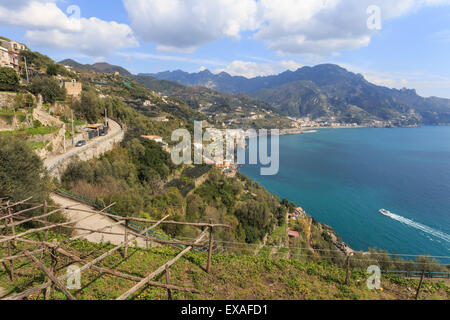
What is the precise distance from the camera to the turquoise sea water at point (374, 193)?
26.1 meters

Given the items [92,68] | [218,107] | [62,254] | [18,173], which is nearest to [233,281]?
[62,254]

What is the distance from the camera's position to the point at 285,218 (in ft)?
87.2

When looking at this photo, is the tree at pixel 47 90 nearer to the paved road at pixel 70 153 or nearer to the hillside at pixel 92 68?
the paved road at pixel 70 153

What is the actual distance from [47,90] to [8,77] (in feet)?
8.33

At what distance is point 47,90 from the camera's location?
1967 centimetres

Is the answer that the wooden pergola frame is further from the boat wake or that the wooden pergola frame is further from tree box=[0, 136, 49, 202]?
the boat wake

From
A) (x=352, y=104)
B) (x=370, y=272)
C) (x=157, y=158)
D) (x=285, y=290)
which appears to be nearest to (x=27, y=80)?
(x=157, y=158)

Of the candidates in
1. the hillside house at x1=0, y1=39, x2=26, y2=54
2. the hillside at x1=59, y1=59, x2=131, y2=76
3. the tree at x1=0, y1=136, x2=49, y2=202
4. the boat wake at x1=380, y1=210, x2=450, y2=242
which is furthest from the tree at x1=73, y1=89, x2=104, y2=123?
the hillside at x1=59, y1=59, x2=131, y2=76

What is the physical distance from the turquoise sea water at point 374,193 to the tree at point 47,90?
33.0m

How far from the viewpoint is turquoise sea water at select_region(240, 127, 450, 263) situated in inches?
1027

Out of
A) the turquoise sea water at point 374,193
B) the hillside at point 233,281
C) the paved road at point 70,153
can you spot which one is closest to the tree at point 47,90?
the paved road at point 70,153

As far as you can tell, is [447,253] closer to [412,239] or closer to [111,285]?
[412,239]

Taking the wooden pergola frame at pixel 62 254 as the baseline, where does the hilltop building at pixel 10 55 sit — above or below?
above

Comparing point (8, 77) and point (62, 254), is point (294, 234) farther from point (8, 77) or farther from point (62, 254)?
point (8, 77)
